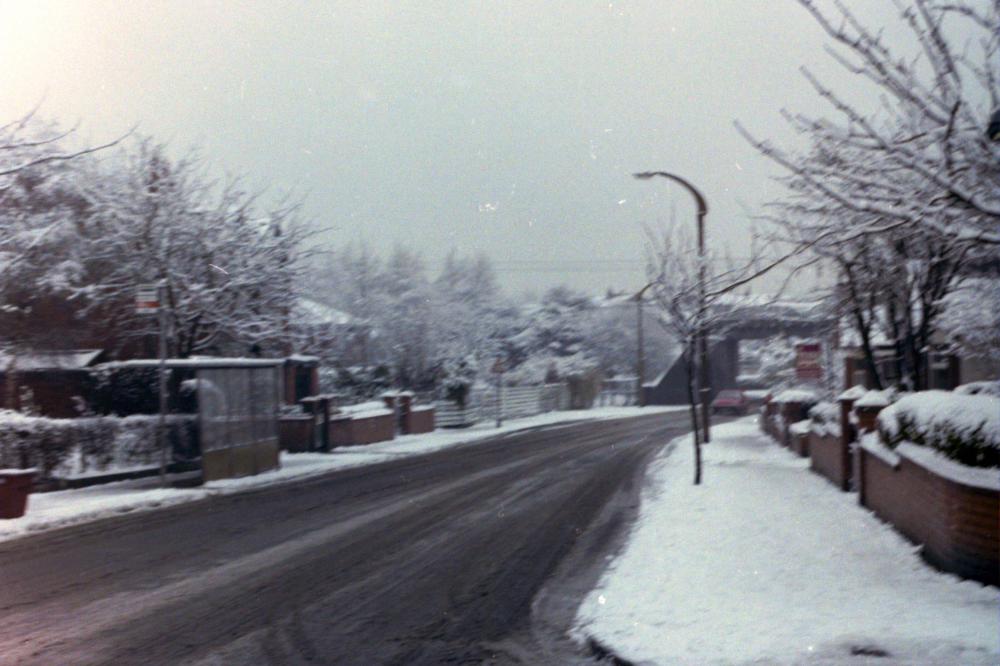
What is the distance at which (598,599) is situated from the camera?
9.19 meters

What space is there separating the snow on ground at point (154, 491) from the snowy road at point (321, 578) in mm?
616

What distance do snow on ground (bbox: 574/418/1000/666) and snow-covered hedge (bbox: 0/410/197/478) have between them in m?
10.4

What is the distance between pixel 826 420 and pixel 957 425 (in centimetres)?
1063

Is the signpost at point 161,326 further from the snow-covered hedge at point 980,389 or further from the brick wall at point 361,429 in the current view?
the snow-covered hedge at point 980,389

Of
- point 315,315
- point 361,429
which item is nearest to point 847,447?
point 361,429

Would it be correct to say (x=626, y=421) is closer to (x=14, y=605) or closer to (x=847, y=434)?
(x=847, y=434)

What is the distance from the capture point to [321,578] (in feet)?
34.0

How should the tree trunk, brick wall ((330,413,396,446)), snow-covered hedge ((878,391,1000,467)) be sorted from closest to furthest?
snow-covered hedge ((878,391,1000,467)) < the tree trunk < brick wall ((330,413,396,446))

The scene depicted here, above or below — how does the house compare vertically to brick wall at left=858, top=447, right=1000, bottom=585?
above

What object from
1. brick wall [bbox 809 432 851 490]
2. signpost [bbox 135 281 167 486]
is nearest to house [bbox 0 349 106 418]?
signpost [bbox 135 281 167 486]

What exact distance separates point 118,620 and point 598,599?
3998mm

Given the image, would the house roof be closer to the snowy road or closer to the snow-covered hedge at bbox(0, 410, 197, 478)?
the snow-covered hedge at bbox(0, 410, 197, 478)

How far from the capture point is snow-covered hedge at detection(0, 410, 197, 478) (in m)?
17.7

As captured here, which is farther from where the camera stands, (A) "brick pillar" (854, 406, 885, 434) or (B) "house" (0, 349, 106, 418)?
(B) "house" (0, 349, 106, 418)
